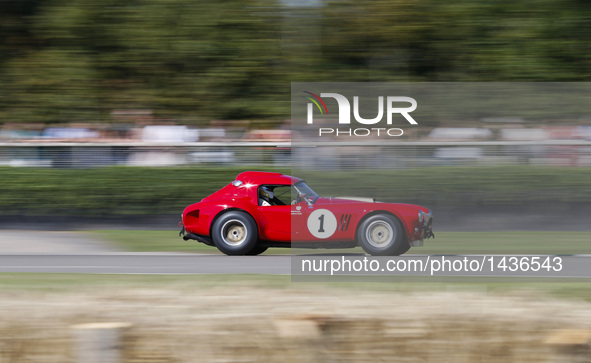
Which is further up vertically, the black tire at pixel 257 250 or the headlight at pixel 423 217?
the headlight at pixel 423 217

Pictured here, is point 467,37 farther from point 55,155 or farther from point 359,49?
point 55,155

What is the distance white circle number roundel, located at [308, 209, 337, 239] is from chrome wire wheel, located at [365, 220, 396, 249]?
393 mm

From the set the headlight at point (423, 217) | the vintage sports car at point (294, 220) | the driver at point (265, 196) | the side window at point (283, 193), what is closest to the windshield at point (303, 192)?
the vintage sports car at point (294, 220)

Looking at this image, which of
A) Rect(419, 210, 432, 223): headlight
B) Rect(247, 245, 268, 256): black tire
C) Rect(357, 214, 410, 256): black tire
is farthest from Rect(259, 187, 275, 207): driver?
Rect(419, 210, 432, 223): headlight

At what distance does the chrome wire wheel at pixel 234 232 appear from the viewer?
9.20m

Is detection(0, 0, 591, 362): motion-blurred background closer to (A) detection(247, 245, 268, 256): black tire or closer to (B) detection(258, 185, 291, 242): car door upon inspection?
(B) detection(258, 185, 291, 242): car door

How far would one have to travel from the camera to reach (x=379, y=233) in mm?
8508

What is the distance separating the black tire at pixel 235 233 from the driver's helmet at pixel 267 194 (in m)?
0.33

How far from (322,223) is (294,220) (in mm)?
384

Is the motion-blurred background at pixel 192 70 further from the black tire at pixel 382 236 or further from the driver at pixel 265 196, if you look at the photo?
the black tire at pixel 382 236

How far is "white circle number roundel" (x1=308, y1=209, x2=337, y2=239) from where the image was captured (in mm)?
8625

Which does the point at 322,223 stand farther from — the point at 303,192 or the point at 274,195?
the point at 274,195

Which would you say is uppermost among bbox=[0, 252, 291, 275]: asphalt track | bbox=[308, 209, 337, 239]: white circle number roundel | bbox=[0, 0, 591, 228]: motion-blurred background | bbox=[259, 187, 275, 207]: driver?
bbox=[0, 0, 591, 228]: motion-blurred background

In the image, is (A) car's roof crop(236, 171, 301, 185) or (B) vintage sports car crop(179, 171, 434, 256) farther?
(A) car's roof crop(236, 171, 301, 185)
